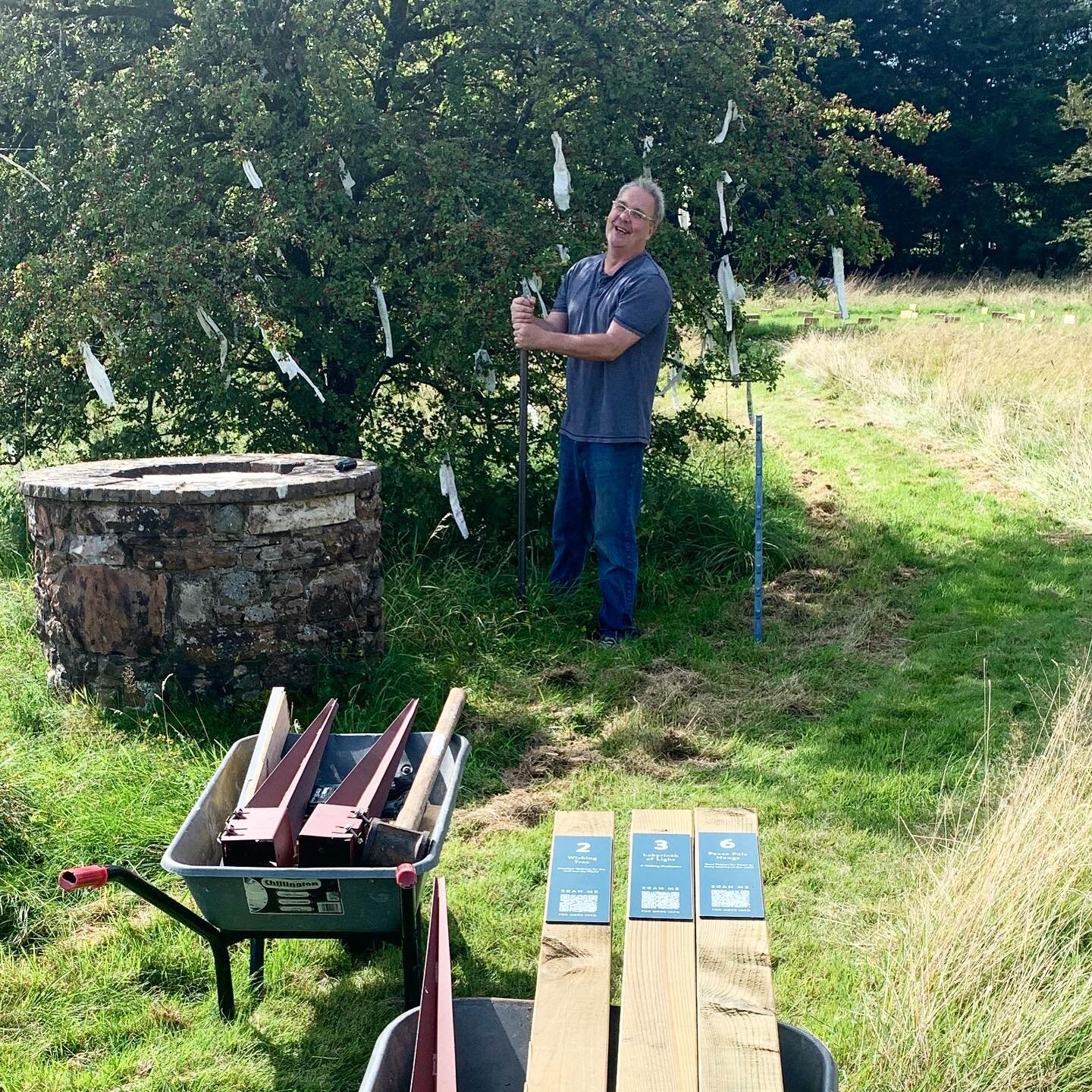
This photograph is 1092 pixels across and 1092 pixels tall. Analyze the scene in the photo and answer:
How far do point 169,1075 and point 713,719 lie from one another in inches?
112

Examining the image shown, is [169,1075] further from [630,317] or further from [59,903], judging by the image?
[630,317]

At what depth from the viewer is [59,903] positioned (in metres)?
3.56

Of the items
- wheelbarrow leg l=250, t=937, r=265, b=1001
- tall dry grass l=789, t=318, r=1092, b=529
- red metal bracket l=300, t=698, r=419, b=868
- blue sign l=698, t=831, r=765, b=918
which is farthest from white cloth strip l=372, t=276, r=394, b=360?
tall dry grass l=789, t=318, r=1092, b=529

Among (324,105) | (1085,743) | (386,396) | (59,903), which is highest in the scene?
(324,105)

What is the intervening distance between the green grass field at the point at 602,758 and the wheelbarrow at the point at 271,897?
0.97 feet

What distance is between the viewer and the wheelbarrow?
8.54 ft

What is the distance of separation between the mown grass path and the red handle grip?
2.26ft

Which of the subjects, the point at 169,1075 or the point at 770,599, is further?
the point at 770,599

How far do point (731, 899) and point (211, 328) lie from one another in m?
4.80

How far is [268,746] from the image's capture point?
3.31 m

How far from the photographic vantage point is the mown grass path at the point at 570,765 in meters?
3.04

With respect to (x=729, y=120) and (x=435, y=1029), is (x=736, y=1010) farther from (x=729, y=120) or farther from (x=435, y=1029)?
(x=729, y=120)

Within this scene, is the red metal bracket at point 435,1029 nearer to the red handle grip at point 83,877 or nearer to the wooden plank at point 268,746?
the red handle grip at point 83,877

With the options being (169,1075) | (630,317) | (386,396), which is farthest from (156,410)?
(169,1075)
